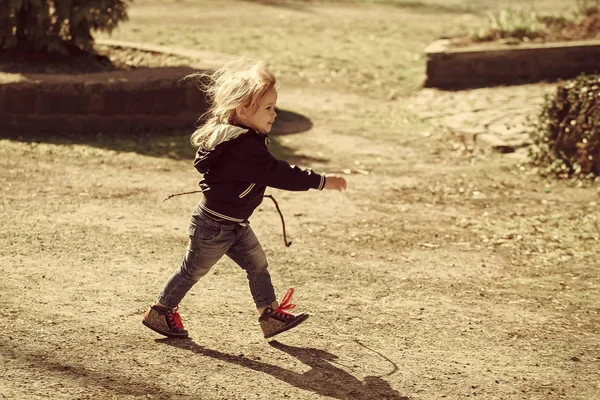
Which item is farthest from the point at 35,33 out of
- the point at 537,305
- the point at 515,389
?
the point at 515,389

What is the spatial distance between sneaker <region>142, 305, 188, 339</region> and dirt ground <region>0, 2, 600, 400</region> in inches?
2.7

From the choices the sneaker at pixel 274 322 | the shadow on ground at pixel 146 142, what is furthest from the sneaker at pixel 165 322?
the shadow on ground at pixel 146 142

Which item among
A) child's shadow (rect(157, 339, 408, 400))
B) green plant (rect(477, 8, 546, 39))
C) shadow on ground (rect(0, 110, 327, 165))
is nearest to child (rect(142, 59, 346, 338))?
child's shadow (rect(157, 339, 408, 400))

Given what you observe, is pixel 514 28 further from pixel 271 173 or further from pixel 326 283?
pixel 271 173

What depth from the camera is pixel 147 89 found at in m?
8.85

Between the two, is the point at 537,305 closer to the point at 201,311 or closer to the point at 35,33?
the point at 201,311

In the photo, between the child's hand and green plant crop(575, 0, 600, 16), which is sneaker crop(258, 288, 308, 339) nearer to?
the child's hand

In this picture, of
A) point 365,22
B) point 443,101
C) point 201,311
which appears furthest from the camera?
point 365,22

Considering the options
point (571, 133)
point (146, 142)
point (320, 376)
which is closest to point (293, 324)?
point (320, 376)

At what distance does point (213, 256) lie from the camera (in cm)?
475

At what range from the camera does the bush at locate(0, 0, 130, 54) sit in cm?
959

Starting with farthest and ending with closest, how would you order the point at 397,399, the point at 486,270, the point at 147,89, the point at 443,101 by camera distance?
the point at 443,101 → the point at 147,89 → the point at 486,270 → the point at 397,399

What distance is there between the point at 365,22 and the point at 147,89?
7.17m

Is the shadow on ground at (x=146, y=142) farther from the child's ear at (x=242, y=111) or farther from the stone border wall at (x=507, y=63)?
the child's ear at (x=242, y=111)
